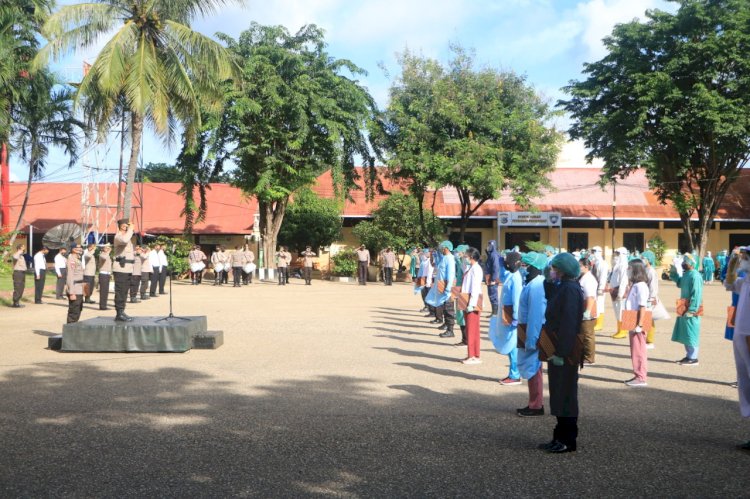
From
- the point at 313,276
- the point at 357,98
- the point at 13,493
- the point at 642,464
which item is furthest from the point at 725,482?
the point at 313,276

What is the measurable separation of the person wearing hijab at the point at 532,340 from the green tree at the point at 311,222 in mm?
28962

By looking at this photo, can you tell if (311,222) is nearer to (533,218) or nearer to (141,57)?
(533,218)

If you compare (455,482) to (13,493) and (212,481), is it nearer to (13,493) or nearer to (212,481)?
(212,481)

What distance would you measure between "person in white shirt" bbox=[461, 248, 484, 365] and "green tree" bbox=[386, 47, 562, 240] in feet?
64.3

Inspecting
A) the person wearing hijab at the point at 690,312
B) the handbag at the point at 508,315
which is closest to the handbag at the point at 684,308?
the person wearing hijab at the point at 690,312

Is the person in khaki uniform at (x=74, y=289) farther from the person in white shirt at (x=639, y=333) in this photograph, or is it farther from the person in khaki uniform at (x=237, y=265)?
the person in khaki uniform at (x=237, y=265)

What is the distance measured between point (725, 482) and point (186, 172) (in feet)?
91.1

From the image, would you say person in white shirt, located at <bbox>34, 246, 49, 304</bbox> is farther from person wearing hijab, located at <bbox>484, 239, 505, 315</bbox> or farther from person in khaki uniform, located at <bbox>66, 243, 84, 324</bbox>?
person wearing hijab, located at <bbox>484, 239, 505, 315</bbox>

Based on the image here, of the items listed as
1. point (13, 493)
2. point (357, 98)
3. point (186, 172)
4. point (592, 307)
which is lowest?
point (13, 493)

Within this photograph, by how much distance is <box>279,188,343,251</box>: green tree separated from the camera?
117 ft

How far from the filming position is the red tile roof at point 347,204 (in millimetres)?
37656

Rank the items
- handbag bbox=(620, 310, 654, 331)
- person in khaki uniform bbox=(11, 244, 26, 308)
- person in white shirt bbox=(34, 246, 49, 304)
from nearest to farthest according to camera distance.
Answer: handbag bbox=(620, 310, 654, 331)
person in khaki uniform bbox=(11, 244, 26, 308)
person in white shirt bbox=(34, 246, 49, 304)

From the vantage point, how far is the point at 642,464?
212 inches

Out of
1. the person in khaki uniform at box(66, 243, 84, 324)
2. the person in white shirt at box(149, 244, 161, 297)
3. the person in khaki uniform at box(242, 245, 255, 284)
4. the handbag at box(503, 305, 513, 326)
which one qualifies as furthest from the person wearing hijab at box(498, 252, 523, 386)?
the person in khaki uniform at box(242, 245, 255, 284)
